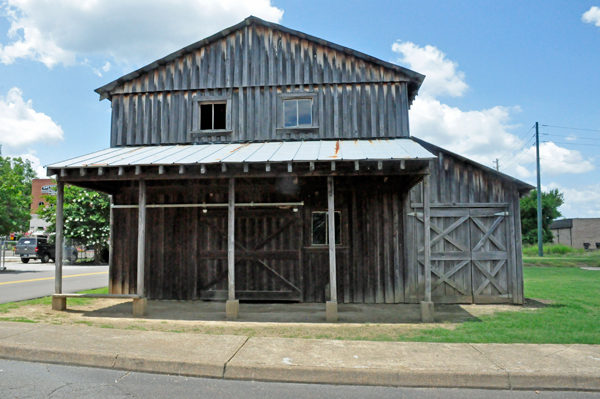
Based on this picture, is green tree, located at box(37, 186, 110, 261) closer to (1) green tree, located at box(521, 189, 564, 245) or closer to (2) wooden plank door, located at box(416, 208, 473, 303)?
(2) wooden plank door, located at box(416, 208, 473, 303)

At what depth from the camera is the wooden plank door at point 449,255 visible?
11.4m

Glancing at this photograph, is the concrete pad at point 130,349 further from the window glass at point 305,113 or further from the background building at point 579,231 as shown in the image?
the background building at point 579,231

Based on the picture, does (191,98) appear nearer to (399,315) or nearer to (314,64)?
(314,64)

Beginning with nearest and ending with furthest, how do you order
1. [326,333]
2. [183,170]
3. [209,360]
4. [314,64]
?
[209,360], [326,333], [183,170], [314,64]

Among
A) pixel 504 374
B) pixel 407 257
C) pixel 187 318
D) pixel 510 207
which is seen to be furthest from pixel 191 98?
pixel 504 374

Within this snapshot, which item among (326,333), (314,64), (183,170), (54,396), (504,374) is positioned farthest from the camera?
(314,64)

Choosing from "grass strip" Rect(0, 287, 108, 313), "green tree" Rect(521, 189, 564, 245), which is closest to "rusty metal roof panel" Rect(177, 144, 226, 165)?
"grass strip" Rect(0, 287, 108, 313)

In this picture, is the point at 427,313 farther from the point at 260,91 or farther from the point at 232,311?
the point at 260,91

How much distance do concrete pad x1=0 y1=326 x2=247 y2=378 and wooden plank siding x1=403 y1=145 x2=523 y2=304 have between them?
6051 millimetres

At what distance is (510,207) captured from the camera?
450 inches

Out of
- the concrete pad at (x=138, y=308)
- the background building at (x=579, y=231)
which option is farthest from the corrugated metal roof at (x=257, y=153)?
the background building at (x=579, y=231)

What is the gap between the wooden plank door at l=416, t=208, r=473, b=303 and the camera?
11406mm

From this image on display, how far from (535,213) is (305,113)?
5130 cm

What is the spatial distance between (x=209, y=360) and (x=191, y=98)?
877cm
